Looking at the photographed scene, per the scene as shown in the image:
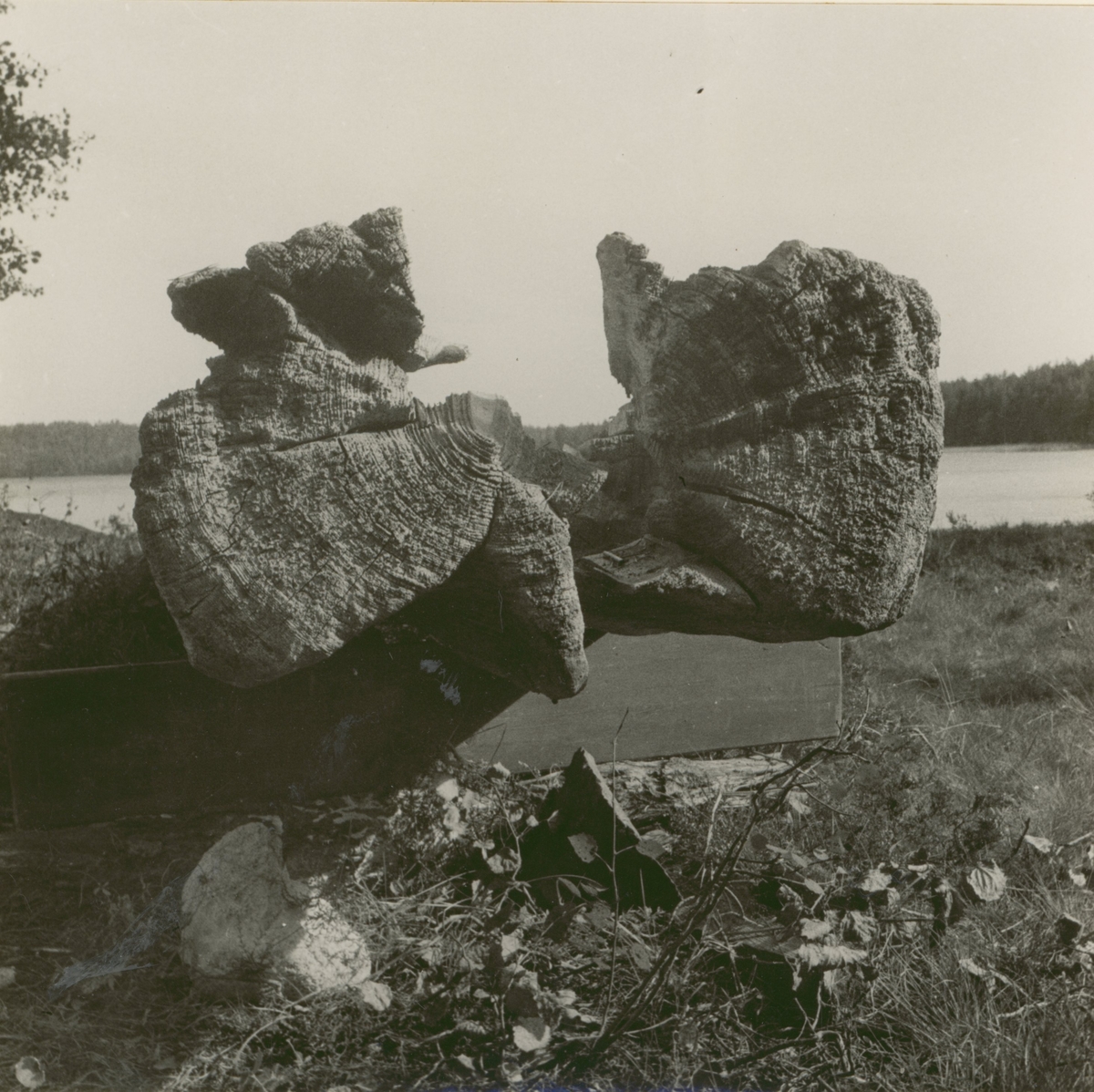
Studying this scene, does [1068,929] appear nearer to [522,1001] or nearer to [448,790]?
[522,1001]

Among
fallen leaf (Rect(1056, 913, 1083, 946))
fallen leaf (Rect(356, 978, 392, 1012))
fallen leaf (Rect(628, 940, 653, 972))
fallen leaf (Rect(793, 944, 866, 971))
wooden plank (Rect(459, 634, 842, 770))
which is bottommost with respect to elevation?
Answer: fallen leaf (Rect(356, 978, 392, 1012))

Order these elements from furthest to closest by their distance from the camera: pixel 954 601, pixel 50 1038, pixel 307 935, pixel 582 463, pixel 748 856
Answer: pixel 954 601, pixel 748 856, pixel 582 463, pixel 307 935, pixel 50 1038

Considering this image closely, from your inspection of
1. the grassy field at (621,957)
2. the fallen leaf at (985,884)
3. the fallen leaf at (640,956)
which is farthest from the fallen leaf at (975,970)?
the fallen leaf at (640,956)

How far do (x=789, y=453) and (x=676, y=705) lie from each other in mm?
1228

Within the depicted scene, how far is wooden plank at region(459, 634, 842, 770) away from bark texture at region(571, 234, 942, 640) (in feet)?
2.40

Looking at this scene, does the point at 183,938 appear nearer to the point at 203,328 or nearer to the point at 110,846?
the point at 110,846

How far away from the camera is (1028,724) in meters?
3.87

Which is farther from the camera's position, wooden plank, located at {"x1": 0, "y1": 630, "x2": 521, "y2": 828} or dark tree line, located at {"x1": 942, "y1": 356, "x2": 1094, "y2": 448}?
dark tree line, located at {"x1": 942, "y1": 356, "x2": 1094, "y2": 448}

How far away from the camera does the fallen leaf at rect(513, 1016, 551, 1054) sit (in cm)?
187

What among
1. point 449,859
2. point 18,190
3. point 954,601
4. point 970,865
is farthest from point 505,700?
point 954,601

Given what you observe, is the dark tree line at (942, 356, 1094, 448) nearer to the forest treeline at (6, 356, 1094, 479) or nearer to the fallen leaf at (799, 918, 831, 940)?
the forest treeline at (6, 356, 1094, 479)

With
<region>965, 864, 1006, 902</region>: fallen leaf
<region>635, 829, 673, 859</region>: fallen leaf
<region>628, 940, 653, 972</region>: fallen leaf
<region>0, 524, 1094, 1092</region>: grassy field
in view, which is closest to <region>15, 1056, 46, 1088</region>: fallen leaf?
<region>0, 524, 1094, 1092</region>: grassy field

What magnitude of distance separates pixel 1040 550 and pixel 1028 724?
60.4 inches

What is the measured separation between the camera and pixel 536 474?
2.29m
